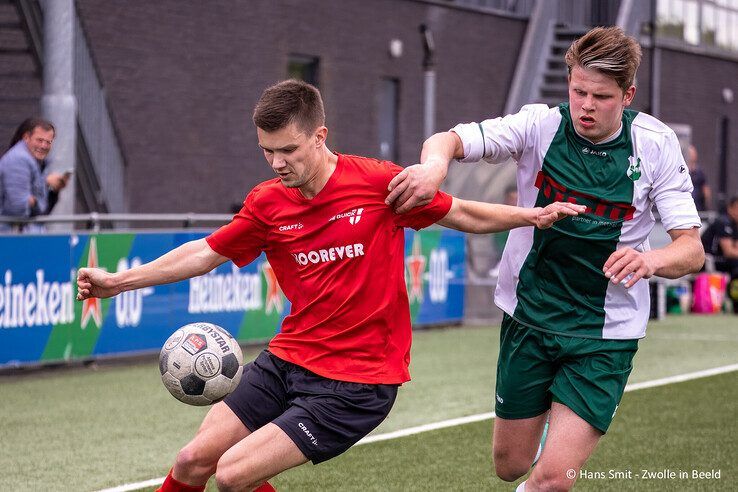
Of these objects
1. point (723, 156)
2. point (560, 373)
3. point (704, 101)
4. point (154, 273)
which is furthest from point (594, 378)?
point (723, 156)

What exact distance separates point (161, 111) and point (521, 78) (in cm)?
945

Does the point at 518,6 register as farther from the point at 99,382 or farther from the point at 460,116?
the point at 99,382

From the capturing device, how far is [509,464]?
600cm

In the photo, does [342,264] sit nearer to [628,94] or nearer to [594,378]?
[594,378]

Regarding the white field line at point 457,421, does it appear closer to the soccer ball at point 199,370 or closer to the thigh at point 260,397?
the soccer ball at point 199,370

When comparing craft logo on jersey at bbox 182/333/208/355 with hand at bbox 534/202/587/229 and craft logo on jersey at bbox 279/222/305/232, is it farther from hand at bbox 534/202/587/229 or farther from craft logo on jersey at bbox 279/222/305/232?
hand at bbox 534/202/587/229

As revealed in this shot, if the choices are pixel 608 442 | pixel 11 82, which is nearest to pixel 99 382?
pixel 608 442

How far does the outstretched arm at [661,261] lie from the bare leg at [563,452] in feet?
2.38

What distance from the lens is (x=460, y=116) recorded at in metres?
24.4

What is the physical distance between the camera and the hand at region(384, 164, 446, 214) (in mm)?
5166

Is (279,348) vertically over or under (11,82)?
under

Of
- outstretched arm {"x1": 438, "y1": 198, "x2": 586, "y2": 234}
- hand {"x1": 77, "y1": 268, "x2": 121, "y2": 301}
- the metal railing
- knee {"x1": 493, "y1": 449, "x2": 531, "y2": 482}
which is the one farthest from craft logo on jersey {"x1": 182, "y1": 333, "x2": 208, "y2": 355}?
the metal railing

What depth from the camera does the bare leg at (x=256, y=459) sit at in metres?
4.96

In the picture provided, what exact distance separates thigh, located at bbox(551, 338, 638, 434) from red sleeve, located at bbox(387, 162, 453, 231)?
2.78 feet
